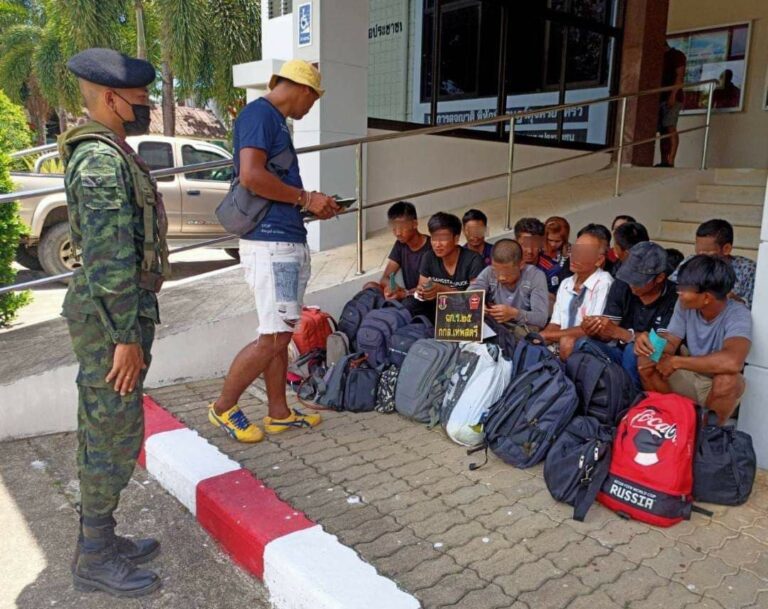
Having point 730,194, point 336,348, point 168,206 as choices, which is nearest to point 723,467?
point 336,348

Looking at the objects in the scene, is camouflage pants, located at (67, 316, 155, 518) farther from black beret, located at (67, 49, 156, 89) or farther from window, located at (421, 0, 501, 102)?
window, located at (421, 0, 501, 102)

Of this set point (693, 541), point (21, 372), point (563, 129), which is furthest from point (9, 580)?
point (563, 129)

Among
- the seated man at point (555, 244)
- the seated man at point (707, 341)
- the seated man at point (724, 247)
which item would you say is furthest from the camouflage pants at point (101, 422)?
the seated man at point (724, 247)

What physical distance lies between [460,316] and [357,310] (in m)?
1.04

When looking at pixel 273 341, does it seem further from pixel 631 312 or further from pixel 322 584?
pixel 631 312

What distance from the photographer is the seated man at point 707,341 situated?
2998mm

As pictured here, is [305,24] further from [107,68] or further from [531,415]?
[531,415]

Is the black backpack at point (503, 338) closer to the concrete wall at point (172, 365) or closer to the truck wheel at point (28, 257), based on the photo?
the concrete wall at point (172, 365)

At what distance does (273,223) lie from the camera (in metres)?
3.21

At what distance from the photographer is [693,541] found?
257cm

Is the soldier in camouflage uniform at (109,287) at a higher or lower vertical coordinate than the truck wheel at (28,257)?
higher

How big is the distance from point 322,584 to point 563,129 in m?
8.40

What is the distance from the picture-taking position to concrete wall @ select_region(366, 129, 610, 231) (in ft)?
21.9

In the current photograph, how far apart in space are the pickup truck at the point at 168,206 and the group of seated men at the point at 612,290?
14.6 ft
